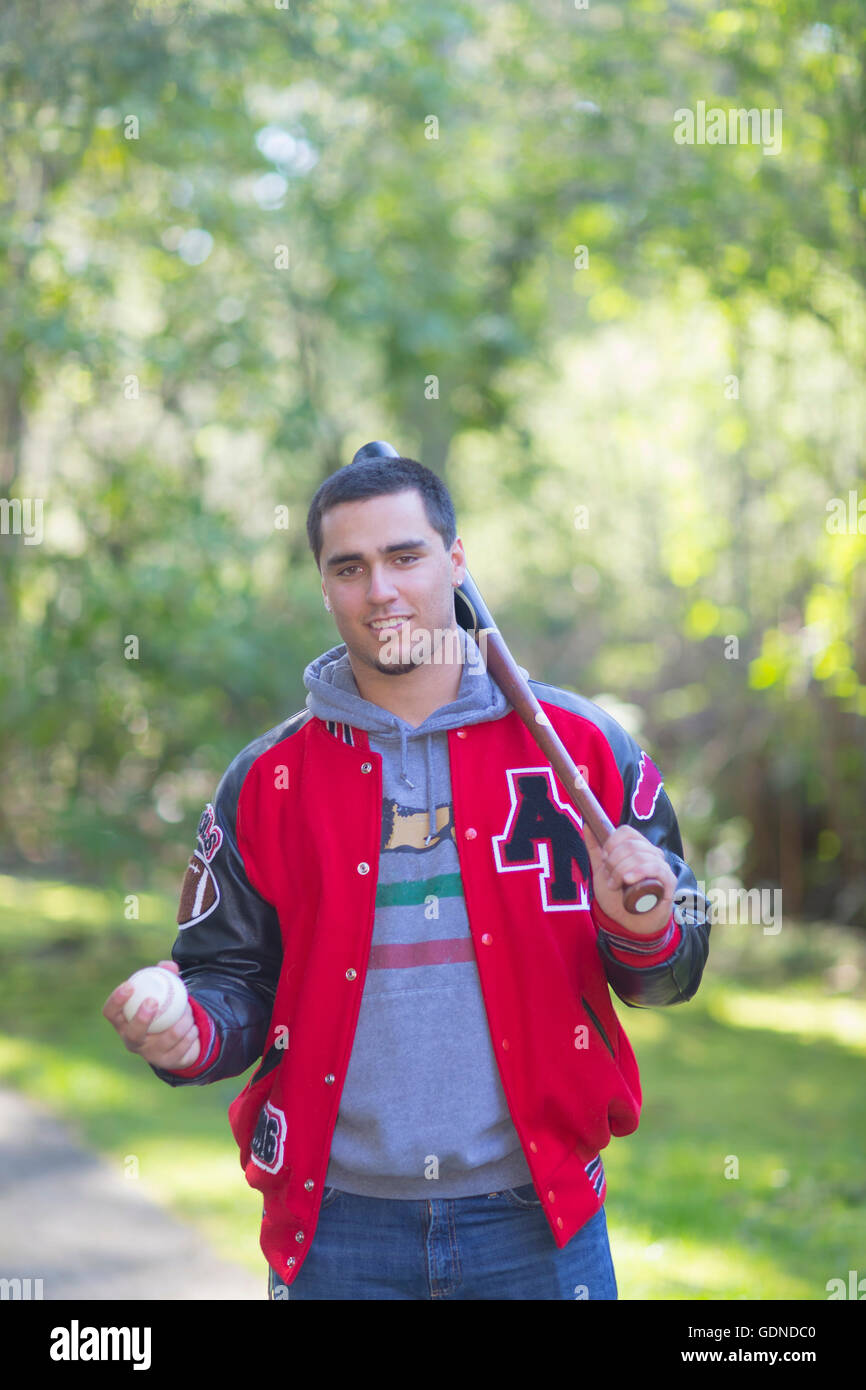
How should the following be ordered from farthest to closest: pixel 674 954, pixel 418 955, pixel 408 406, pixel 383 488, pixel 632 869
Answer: pixel 408 406 < pixel 383 488 < pixel 418 955 < pixel 674 954 < pixel 632 869

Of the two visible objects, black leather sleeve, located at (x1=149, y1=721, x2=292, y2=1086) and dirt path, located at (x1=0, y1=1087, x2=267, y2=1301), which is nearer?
black leather sleeve, located at (x1=149, y1=721, x2=292, y2=1086)

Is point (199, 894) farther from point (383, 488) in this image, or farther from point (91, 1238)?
point (91, 1238)

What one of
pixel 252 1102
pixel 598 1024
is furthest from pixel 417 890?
pixel 252 1102

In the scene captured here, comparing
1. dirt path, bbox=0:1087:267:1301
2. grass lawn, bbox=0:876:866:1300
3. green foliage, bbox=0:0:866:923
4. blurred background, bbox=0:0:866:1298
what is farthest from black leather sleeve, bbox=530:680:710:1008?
green foliage, bbox=0:0:866:923

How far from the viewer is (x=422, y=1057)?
7.58 feet

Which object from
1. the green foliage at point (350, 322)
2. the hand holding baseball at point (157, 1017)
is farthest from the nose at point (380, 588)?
the green foliage at point (350, 322)

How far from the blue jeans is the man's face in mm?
902

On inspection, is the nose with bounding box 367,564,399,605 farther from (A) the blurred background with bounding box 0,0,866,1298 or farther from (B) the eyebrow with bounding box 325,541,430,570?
(A) the blurred background with bounding box 0,0,866,1298

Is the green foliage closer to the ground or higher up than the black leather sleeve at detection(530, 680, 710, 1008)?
higher up

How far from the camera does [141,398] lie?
32.7ft

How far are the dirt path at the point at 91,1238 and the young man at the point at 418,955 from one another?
9.47 ft

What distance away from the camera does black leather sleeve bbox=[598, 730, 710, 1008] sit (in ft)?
7.43

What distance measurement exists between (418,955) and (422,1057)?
17 centimetres

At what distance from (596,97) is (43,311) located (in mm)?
4291
